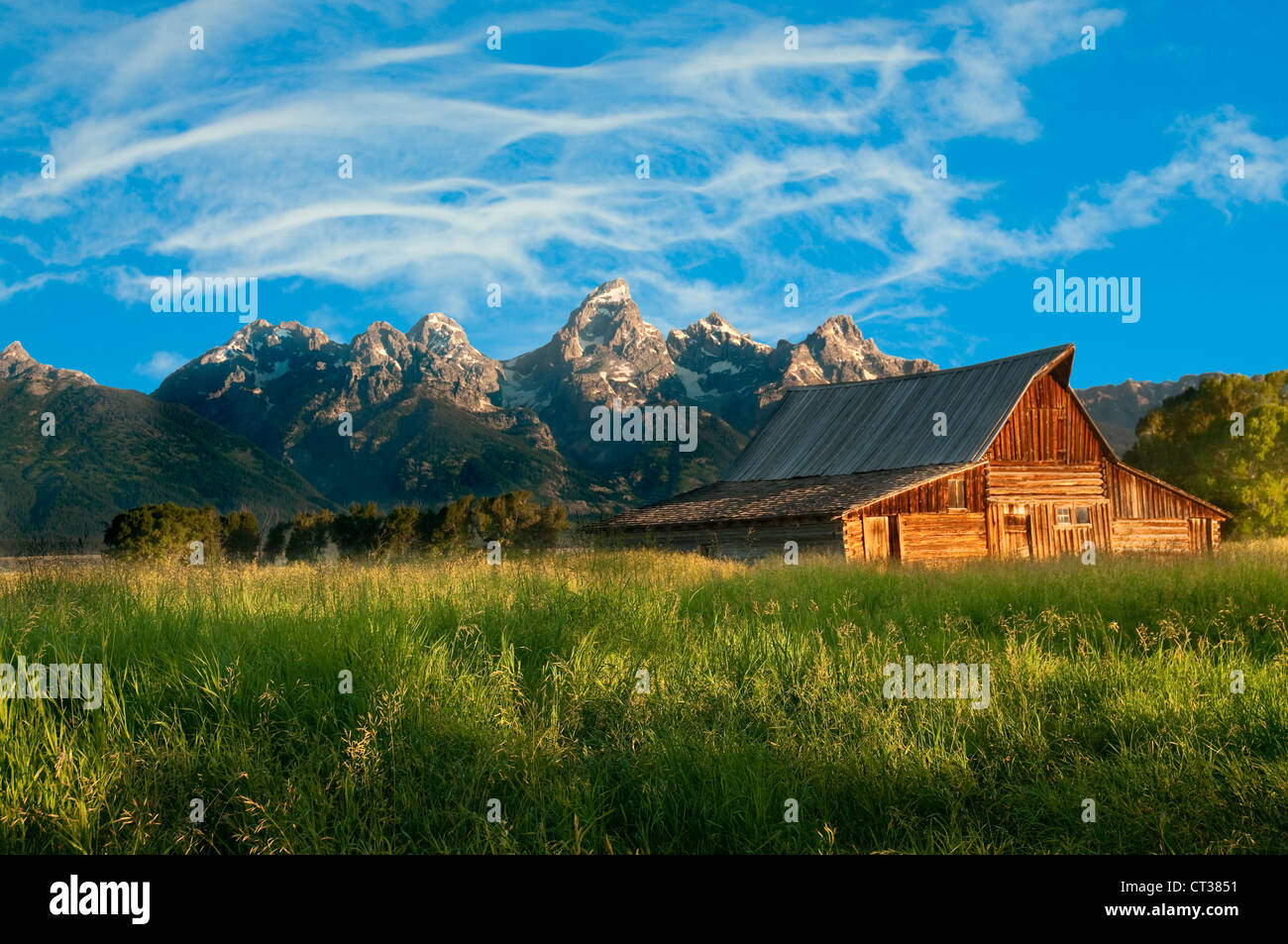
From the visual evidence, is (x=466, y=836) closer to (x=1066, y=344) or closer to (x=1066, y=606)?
(x=1066, y=606)

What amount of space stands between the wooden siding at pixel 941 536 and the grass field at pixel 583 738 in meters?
22.1

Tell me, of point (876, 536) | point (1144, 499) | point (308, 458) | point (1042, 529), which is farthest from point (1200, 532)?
point (308, 458)

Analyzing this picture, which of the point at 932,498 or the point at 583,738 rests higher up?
the point at 932,498

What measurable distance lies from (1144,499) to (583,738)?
36.0m

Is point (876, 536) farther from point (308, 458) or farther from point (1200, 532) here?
point (308, 458)

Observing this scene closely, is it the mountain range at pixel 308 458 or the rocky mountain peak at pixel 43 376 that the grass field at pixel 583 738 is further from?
the rocky mountain peak at pixel 43 376

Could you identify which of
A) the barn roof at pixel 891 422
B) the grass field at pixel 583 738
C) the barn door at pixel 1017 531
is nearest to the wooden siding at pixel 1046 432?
the barn roof at pixel 891 422

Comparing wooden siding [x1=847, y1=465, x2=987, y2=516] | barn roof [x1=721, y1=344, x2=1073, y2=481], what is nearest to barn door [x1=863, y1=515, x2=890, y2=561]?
wooden siding [x1=847, y1=465, x2=987, y2=516]

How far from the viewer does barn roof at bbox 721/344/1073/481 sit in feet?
113

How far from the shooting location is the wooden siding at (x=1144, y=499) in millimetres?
35500

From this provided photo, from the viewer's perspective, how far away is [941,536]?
3119 centimetres

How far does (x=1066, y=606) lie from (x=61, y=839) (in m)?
10.3

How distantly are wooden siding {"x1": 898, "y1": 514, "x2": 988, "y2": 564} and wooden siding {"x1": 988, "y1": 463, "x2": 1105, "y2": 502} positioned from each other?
1633 mm
